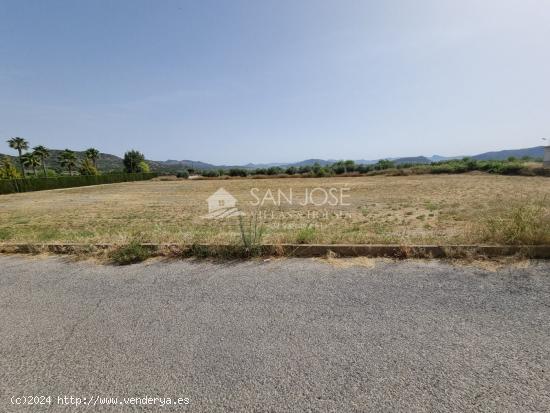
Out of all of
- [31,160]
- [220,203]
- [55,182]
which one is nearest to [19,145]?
[31,160]

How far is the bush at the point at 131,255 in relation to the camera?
3.77m

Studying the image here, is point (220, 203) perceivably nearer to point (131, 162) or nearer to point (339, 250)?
point (339, 250)

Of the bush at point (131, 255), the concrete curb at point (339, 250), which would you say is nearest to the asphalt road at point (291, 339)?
the concrete curb at point (339, 250)

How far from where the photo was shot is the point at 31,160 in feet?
159

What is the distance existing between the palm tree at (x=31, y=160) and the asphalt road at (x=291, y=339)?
6228 cm

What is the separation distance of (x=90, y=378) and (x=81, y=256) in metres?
2.83

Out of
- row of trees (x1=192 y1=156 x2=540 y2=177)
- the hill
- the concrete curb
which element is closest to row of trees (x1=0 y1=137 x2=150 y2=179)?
row of trees (x1=192 y1=156 x2=540 y2=177)

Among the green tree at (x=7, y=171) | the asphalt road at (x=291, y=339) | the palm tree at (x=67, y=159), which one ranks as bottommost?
the asphalt road at (x=291, y=339)

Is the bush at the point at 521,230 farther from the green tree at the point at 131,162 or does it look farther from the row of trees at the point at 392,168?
the green tree at the point at 131,162

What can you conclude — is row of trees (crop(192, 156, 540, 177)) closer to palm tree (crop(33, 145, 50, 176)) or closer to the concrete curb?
palm tree (crop(33, 145, 50, 176))

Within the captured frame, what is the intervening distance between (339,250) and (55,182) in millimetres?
40408

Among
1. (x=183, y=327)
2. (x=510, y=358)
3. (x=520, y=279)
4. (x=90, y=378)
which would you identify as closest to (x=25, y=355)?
(x=90, y=378)

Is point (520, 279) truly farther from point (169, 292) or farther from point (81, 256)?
point (81, 256)

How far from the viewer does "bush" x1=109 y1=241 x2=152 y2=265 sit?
377 cm
